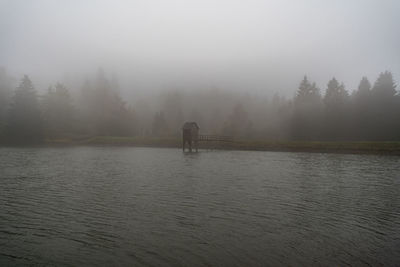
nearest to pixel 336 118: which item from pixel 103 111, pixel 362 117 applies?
pixel 362 117

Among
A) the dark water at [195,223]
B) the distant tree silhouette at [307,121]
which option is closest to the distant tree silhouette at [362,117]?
the distant tree silhouette at [307,121]

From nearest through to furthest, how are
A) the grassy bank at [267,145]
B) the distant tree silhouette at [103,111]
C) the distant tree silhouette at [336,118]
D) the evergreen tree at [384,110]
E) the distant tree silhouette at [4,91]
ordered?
1. the grassy bank at [267,145]
2. the evergreen tree at [384,110]
3. the distant tree silhouette at [336,118]
4. the distant tree silhouette at [4,91]
5. the distant tree silhouette at [103,111]

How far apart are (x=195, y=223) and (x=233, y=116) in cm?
10009

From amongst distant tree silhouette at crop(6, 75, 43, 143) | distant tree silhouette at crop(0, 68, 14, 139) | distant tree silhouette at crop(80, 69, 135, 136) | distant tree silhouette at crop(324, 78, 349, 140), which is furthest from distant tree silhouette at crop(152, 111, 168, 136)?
distant tree silhouette at crop(324, 78, 349, 140)

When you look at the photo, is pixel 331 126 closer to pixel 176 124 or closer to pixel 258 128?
pixel 258 128

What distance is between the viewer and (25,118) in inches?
3430

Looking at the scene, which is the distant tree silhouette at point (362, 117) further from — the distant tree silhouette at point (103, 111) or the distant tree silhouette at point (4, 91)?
the distant tree silhouette at point (4, 91)

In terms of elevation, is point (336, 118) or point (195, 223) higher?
point (336, 118)

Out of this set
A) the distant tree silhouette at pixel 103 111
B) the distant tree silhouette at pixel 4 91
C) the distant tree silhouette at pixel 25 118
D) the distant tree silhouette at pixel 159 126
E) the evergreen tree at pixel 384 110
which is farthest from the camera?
the distant tree silhouette at pixel 159 126

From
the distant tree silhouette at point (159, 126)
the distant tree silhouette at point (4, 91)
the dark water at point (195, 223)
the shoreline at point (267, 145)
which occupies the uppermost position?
the distant tree silhouette at point (4, 91)

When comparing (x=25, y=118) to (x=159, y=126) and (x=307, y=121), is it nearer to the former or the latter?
(x=159, y=126)

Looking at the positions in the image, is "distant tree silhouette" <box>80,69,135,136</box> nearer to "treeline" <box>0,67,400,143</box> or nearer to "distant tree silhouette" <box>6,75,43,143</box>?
"treeline" <box>0,67,400,143</box>

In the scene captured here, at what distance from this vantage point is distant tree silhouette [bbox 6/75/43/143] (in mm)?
86375

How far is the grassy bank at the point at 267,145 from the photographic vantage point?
65312 millimetres
